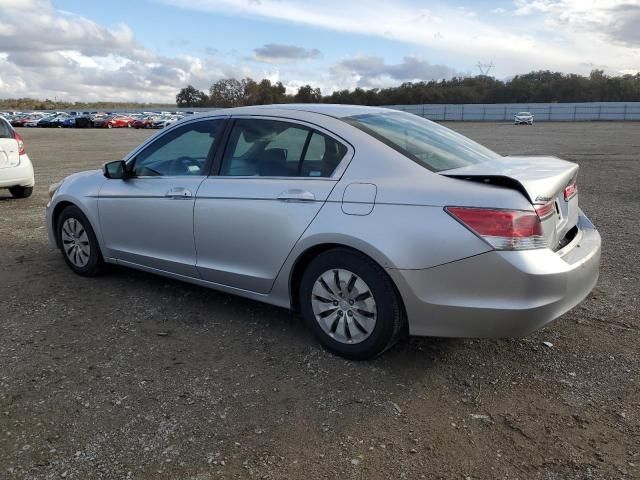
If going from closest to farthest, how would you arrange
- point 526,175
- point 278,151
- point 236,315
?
point 526,175
point 278,151
point 236,315

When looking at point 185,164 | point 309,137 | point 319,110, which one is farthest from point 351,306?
point 185,164

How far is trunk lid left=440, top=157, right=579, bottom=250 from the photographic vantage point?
10.3ft

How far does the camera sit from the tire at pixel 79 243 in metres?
5.27

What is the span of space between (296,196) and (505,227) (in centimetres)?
134

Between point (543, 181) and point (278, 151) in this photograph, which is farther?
point (278, 151)

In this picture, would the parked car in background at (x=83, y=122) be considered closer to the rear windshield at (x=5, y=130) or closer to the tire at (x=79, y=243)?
the rear windshield at (x=5, y=130)

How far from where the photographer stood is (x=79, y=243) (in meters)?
5.38

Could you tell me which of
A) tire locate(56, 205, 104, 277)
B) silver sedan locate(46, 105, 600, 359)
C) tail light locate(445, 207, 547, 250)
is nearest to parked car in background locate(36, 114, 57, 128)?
tire locate(56, 205, 104, 277)

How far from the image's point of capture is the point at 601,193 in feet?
34.4

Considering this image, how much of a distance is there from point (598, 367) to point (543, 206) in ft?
3.84

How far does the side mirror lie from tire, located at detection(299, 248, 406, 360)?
2104 millimetres

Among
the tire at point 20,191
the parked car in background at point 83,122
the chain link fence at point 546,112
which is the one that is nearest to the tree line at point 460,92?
the chain link fence at point 546,112

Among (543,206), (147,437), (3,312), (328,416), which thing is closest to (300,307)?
(328,416)

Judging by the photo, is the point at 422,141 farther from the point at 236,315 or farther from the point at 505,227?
the point at 236,315
